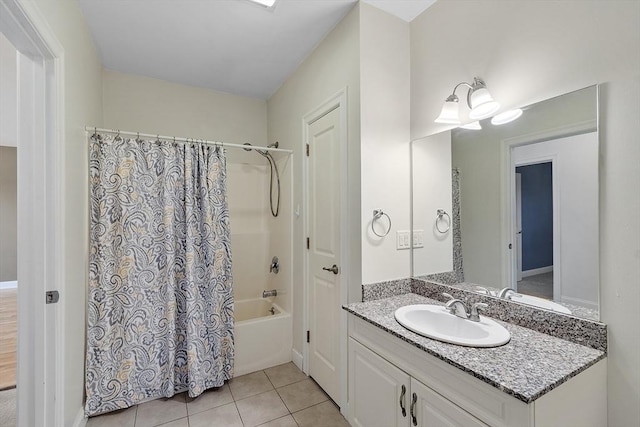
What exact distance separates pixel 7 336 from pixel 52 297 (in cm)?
208

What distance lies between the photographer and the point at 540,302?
1309 millimetres

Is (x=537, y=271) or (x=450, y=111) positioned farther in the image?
(x=450, y=111)

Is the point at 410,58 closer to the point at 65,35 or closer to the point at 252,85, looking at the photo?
the point at 252,85

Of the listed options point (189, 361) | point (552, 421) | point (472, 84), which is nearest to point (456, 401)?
point (552, 421)

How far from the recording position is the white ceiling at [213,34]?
1.76m

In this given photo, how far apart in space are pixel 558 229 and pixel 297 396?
195cm

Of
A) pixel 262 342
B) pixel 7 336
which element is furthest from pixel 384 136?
pixel 7 336

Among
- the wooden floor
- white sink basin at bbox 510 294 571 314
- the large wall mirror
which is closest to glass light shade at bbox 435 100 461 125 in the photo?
the large wall mirror

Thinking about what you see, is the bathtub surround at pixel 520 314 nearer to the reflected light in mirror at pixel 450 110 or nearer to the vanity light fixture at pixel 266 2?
the reflected light in mirror at pixel 450 110

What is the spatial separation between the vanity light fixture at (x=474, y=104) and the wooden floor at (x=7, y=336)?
3424 millimetres

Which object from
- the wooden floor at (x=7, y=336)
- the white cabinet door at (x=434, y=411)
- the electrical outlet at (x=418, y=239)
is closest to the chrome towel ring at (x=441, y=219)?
the electrical outlet at (x=418, y=239)

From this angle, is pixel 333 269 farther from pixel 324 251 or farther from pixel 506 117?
pixel 506 117

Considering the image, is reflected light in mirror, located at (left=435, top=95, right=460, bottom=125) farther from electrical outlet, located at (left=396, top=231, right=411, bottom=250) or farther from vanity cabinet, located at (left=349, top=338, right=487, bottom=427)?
vanity cabinet, located at (left=349, top=338, right=487, bottom=427)

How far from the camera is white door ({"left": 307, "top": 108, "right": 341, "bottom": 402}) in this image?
198 cm
